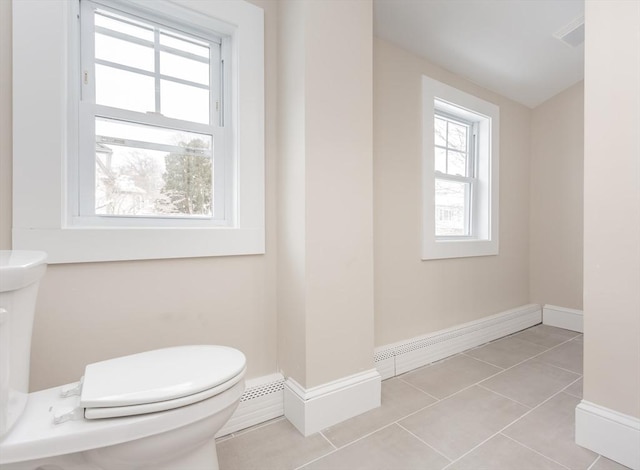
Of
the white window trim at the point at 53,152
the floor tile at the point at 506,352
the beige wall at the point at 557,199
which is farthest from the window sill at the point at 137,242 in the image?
the beige wall at the point at 557,199

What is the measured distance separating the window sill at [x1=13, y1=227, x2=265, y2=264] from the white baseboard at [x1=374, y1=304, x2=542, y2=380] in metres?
1.13

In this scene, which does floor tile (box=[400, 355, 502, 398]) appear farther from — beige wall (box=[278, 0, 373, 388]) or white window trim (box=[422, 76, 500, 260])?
white window trim (box=[422, 76, 500, 260])

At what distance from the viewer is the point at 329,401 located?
4.84 ft

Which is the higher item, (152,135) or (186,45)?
(186,45)

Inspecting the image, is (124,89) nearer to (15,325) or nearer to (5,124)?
(5,124)

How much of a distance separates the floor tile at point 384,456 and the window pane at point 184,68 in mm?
1801

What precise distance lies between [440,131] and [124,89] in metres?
2.22

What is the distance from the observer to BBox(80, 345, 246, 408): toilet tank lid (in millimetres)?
807

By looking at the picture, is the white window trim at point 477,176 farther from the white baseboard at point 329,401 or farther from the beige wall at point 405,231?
the white baseboard at point 329,401

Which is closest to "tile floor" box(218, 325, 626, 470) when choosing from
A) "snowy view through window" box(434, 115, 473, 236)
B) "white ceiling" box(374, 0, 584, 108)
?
"snowy view through window" box(434, 115, 473, 236)

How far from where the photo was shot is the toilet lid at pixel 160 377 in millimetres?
807

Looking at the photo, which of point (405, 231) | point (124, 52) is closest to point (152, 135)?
point (124, 52)

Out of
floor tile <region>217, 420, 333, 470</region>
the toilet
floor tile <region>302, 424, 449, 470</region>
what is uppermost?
the toilet

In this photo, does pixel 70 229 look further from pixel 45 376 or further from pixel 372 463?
pixel 372 463
